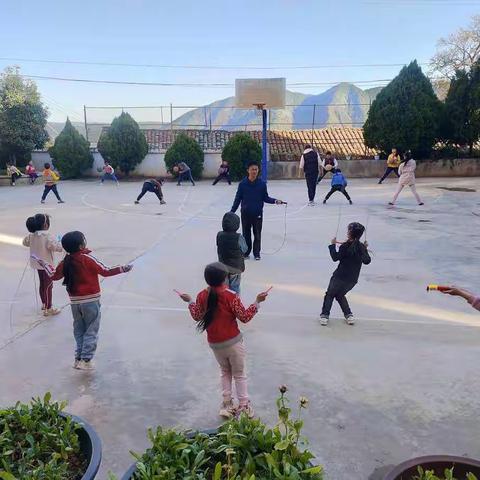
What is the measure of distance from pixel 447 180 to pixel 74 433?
18.2 metres

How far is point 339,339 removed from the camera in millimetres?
4762

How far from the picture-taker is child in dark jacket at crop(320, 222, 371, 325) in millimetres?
4922

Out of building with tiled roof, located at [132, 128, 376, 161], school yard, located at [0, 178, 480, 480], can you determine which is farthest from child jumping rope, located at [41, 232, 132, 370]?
building with tiled roof, located at [132, 128, 376, 161]

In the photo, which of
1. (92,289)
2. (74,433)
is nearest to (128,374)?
(92,289)

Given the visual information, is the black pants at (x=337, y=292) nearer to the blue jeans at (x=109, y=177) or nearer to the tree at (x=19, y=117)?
the blue jeans at (x=109, y=177)

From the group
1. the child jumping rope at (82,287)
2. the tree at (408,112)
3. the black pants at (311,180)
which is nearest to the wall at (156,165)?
the tree at (408,112)

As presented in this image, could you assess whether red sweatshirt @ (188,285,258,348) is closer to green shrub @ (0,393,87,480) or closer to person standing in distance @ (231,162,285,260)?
green shrub @ (0,393,87,480)

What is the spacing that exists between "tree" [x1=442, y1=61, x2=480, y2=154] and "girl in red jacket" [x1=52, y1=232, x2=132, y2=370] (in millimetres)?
18065

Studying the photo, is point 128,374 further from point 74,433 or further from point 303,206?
point 303,206

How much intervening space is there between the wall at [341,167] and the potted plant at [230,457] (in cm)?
1893

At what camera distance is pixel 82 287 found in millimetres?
4141

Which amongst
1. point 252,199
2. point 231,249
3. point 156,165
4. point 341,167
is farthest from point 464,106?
point 231,249

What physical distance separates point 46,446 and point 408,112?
61.7ft

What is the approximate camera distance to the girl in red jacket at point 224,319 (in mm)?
3305
